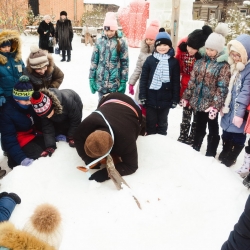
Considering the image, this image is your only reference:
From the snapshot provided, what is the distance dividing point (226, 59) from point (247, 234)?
7.25ft

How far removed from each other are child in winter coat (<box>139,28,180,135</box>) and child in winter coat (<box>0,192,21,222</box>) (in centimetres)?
187

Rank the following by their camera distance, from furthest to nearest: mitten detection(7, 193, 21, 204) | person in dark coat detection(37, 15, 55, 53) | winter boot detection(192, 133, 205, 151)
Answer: person in dark coat detection(37, 15, 55, 53)
winter boot detection(192, 133, 205, 151)
mitten detection(7, 193, 21, 204)

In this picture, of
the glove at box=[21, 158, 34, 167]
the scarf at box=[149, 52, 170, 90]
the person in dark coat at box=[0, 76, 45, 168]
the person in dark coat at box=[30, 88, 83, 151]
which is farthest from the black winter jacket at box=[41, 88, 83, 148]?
the scarf at box=[149, 52, 170, 90]

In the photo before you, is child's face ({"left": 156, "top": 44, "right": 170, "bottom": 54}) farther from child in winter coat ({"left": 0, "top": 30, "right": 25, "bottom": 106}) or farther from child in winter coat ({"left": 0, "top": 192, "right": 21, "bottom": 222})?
child in winter coat ({"left": 0, "top": 192, "right": 21, "bottom": 222})

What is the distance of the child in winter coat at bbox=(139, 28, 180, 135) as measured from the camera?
11.1 ft

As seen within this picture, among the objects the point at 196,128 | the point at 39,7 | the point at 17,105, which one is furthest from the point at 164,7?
the point at 39,7

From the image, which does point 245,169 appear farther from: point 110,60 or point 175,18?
point 175,18

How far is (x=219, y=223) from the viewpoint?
237cm

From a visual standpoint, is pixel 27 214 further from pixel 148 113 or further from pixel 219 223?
pixel 148 113

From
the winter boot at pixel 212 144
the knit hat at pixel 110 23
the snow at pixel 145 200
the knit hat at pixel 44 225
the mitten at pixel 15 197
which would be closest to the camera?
the knit hat at pixel 44 225

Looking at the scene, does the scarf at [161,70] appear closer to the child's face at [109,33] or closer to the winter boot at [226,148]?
the child's face at [109,33]

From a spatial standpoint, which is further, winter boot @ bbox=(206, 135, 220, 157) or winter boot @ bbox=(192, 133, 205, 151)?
winter boot @ bbox=(192, 133, 205, 151)

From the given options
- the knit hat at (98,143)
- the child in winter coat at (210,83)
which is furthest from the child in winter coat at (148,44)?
the knit hat at (98,143)

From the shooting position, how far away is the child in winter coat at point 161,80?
11.1 ft
